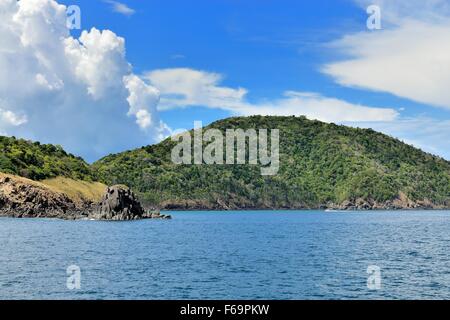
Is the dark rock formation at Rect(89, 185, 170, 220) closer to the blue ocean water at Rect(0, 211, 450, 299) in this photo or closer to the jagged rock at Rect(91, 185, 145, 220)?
the jagged rock at Rect(91, 185, 145, 220)

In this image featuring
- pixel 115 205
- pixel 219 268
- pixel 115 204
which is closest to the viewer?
pixel 219 268

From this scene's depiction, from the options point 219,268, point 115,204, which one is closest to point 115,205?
point 115,204

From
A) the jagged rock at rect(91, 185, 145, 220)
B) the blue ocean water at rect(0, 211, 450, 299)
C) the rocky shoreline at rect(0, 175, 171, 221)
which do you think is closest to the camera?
the blue ocean water at rect(0, 211, 450, 299)

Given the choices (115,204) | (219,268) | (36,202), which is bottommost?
(219,268)

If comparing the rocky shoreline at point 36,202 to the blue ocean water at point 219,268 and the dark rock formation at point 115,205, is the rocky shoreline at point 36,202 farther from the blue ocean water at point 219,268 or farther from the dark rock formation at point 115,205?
the blue ocean water at point 219,268

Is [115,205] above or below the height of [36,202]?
below

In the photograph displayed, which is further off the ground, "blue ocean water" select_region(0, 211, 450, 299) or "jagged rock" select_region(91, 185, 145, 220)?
"jagged rock" select_region(91, 185, 145, 220)

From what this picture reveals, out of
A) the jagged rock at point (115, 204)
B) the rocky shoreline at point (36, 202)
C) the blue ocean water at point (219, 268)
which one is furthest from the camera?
the rocky shoreline at point (36, 202)

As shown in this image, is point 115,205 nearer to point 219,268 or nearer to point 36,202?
point 36,202

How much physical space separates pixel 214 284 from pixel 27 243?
53.8 meters

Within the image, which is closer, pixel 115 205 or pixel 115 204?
pixel 115 204

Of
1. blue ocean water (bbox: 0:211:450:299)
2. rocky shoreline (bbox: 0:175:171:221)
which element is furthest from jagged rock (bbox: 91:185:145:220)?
blue ocean water (bbox: 0:211:450:299)

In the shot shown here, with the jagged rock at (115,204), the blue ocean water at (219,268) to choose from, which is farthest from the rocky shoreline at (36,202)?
the blue ocean water at (219,268)
